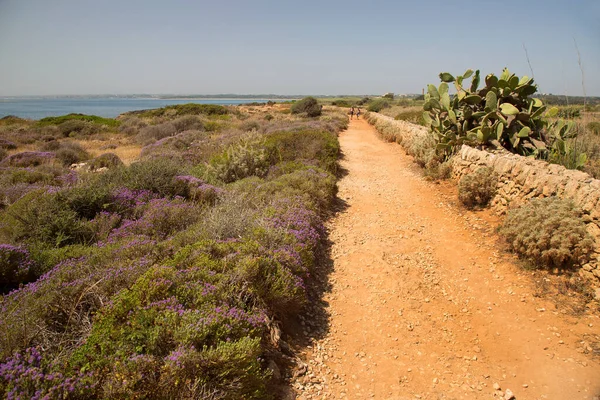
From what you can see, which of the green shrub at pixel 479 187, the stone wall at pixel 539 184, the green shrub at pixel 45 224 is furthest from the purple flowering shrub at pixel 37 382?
the green shrub at pixel 479 187

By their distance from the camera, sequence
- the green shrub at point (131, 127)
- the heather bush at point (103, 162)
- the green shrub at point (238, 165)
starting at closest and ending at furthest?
A: the green shrub at point (238, 165) < the heather bush at point (103, 162) < the green shrub at point (131, 127)

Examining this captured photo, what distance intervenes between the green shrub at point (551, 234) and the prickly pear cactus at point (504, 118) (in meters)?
3.59

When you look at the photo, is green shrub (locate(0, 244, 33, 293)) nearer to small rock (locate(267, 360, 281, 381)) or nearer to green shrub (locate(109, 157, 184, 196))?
green shrub (locate(109, 157, 184, 196))

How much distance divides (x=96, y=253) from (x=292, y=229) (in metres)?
2.81

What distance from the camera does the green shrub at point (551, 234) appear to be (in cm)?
426

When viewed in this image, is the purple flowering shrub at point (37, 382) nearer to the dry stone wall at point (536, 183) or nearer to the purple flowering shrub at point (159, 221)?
the purple flowering shrub at point (159, 221)

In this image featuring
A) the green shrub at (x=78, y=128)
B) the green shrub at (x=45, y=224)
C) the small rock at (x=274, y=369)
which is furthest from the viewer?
the green shrub at (x=78, y=128)

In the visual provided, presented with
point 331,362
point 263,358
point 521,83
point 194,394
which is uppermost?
point 521,83

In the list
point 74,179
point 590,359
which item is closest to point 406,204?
point 590,359

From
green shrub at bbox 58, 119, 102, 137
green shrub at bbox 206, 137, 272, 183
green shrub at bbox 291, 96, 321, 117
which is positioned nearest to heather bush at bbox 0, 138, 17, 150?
green shrub at bbox 58, 119, 102, 137

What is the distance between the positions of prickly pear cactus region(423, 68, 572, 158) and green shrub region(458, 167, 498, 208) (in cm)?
171

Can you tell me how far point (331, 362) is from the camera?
3457 mm

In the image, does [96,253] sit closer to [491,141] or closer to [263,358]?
[263,358]

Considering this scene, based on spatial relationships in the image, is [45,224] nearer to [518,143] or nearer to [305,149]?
[305,149]
